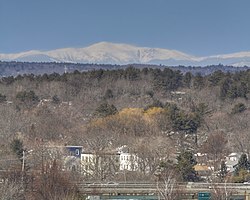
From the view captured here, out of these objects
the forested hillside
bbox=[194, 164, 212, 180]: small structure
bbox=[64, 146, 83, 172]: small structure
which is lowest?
bbox=[194, 164, 212, 180]: small structure

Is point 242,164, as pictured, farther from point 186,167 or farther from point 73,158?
point 73,158

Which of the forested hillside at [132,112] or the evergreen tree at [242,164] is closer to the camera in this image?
the evergreen tree at [242,164]

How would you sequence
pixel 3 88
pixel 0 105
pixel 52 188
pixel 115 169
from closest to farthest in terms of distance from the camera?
pixel 52 188 → pixel 115 169 → pixel 0 105 → pixel 3 88

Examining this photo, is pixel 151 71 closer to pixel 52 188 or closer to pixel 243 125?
pixel 243 125

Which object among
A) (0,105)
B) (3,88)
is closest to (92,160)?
(0,105)

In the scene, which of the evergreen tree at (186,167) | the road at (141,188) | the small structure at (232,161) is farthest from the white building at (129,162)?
the road at (141,188)

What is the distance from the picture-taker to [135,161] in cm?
2888

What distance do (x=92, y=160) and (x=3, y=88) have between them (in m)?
21.4

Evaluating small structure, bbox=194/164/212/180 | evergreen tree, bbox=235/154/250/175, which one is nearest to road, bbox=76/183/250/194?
small structure, bbox=194/164/212/180

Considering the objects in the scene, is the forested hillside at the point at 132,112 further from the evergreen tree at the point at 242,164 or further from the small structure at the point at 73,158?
the evergreen tree at the point at 242,164

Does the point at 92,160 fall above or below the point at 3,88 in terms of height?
below

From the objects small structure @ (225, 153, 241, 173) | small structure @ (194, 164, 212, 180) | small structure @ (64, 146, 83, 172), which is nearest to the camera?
small structure @ (64, 146, 83, 172)

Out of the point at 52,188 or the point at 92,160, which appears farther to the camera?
the point at 92,160

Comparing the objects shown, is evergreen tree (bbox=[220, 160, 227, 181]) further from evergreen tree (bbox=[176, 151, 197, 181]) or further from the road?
the road
